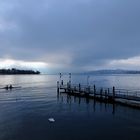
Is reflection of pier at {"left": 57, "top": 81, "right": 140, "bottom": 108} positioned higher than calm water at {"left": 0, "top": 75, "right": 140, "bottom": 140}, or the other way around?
reflection of pier at {"left": 57, "top": 81, "right": 140, "bottom": 108}

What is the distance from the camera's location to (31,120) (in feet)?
106

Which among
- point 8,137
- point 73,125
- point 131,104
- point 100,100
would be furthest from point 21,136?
point 100,100

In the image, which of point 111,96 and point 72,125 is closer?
point 72,125

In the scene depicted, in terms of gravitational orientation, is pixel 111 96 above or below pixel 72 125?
above

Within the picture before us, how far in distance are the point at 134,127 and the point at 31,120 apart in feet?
47.9

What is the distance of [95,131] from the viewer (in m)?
26.9

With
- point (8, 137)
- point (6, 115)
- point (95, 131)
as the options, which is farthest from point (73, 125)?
point (6, 115)

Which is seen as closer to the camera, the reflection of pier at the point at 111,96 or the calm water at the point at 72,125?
the calm water at the point at 72,125

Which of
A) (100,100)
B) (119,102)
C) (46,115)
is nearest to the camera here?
(46,115)

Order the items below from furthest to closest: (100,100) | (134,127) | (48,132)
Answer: (100,100) → (134,127) → (48,132)

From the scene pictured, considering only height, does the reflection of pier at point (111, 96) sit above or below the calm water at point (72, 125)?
above

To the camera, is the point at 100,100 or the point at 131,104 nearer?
the point at 131,104

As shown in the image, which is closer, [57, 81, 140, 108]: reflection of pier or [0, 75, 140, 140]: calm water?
[0, 75, 140, 140]: calm water

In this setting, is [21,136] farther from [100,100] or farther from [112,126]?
[100,100]
